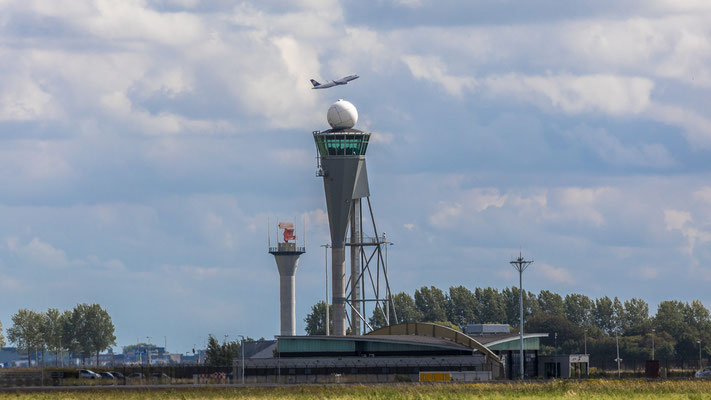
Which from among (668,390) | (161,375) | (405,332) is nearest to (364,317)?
(405,332)

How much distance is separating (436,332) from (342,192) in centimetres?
2614

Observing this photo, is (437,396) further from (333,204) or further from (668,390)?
(333,204)

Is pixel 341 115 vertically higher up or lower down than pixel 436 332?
higher up

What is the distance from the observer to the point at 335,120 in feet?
593

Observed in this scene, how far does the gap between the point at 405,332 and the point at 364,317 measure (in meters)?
11.1

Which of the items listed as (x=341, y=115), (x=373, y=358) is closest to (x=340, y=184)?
(x=341, y=115)

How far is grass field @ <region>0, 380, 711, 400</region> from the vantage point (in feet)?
331

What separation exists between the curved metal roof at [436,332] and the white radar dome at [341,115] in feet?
102

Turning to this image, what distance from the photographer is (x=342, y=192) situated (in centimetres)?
17800

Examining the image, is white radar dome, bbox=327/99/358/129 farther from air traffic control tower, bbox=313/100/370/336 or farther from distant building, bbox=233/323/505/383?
distant building, bbox=233/323/505/383

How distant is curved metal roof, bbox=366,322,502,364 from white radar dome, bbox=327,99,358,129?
31234mm

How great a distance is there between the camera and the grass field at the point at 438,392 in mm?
100750

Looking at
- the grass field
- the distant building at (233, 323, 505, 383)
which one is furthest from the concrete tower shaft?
A: the grass field

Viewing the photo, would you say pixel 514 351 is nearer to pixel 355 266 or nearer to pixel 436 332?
pixel 436 332
